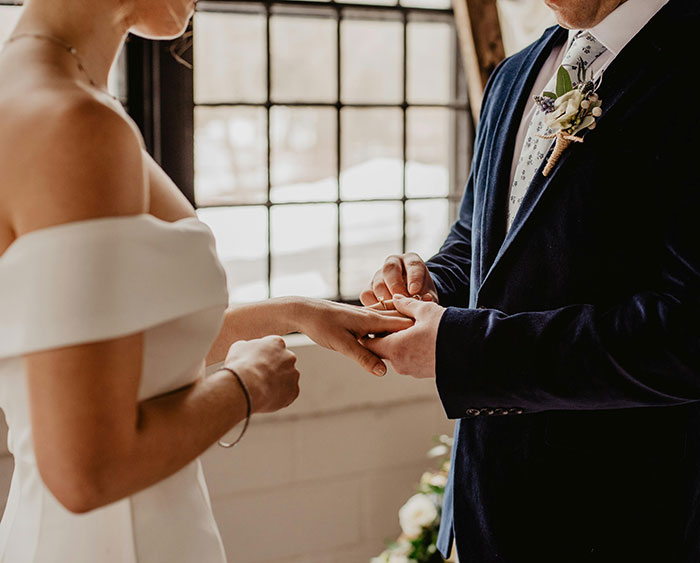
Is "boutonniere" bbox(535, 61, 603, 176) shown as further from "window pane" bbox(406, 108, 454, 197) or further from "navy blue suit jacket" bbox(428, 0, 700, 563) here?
"window pane" bbox(406, 108, 454, 197)

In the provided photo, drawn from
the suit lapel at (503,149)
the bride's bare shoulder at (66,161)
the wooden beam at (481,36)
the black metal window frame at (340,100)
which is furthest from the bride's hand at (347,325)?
the wooden beam at (481,36)

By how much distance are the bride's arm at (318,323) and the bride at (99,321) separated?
41 centimetres

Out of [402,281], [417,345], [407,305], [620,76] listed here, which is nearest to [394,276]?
[402,281]

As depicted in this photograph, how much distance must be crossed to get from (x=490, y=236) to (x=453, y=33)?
180cm

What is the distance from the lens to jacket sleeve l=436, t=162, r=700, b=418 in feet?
4.45

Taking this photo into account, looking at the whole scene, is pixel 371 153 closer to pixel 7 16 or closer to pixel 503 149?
pixel 7 16

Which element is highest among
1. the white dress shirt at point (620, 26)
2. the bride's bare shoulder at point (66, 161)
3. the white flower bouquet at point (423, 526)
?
the white dress shirt at point (620, 26)

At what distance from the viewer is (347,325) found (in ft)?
5.33

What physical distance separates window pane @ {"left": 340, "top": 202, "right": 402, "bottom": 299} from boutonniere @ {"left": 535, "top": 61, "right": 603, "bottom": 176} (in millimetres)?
1616

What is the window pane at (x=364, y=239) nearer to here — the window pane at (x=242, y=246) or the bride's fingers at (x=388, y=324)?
the window pane at (x=242, y=246)

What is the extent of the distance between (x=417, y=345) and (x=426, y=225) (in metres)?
1.79

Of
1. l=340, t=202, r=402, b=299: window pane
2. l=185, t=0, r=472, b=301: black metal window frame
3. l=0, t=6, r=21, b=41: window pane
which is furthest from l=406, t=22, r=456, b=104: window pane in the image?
l=0, t=6, r=21, b=41: window pane

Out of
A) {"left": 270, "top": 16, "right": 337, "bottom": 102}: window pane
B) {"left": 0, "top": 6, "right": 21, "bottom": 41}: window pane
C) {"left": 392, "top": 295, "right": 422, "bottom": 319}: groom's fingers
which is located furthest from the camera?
{"left": 270, "top": 16, "right": 337, "bottom": 102}: window pane

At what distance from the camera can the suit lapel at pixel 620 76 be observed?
143 cm
